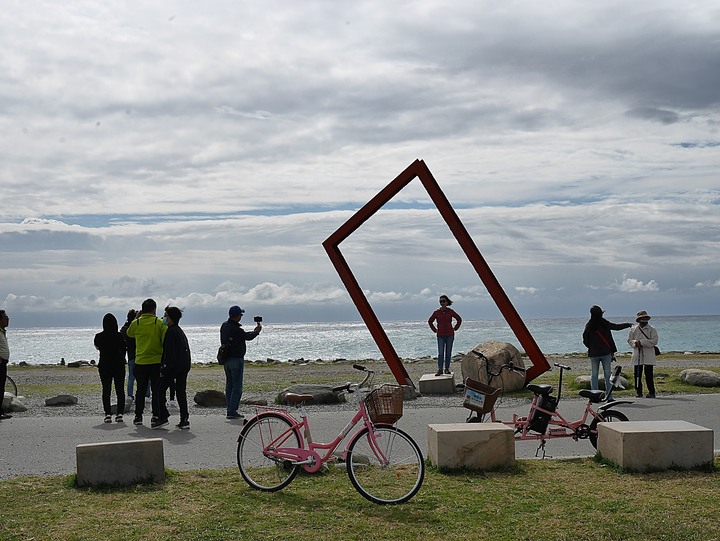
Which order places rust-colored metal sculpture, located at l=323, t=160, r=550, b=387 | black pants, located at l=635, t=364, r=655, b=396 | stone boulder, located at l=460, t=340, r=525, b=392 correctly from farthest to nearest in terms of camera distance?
stone boulder, located at l=460, t=340, r=525, b=392
black pants, located at l=635, t=364, r=655, b=396
rust-colored metal sculpture, located at l=323, t=160, r=550, b=387

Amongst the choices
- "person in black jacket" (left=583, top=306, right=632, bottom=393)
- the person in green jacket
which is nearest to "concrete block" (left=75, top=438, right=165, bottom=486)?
the person in green jacket

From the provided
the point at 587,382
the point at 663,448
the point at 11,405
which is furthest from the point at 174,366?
the point at 587,382

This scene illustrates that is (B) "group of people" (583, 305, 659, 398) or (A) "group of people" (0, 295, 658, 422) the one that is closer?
(A) "group of people" (0, 295, 658, 422)

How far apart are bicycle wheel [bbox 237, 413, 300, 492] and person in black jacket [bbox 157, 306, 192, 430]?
4732 millimetres

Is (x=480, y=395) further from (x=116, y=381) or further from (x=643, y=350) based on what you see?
(x=643, y=350)

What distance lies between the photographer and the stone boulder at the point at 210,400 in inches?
644

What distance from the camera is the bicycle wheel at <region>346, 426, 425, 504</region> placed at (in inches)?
300

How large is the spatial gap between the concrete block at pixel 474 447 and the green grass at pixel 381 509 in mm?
150

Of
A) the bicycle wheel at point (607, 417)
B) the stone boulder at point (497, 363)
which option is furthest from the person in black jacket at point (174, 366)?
the stone boulder at point (497, 363)

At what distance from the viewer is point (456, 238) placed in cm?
1678

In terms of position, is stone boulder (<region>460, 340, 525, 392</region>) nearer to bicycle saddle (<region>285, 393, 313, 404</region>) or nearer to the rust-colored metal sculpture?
the rust-colored metal sculpture

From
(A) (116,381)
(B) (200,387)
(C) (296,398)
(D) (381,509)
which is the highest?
(C) (296,398)

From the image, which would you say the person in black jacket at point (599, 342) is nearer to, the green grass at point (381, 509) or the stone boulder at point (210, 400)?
the stone boulder at point (210, 400)

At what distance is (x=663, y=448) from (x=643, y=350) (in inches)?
337
